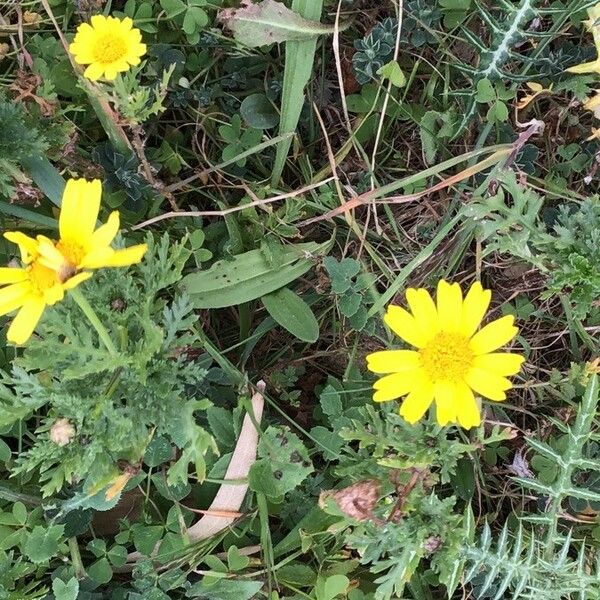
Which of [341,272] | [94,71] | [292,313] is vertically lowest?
[292,313]

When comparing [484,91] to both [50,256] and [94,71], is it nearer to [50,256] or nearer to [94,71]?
[94,71]

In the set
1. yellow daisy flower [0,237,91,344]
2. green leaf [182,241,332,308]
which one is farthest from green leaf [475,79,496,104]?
yellow daisy flower [0,237,91,344]

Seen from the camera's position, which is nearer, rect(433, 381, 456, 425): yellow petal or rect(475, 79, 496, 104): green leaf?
rect(433, 381, 456, 425): yellow petal

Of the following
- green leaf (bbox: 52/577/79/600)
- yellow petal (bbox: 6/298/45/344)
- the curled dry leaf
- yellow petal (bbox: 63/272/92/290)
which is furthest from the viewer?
green leaf (bbox: 52/577/79/600)

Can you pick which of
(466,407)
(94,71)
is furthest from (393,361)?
(94,71)

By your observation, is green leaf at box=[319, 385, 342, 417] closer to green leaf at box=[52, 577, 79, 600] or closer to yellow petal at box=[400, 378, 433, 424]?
yellow petal at box=[400, 378, 433, 424]

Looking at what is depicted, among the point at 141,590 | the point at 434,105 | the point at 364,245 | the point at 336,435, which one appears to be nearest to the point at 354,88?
the point at 434,105

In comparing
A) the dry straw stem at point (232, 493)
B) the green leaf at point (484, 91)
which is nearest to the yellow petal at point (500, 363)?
the dry straw stem at point (232, 493)
